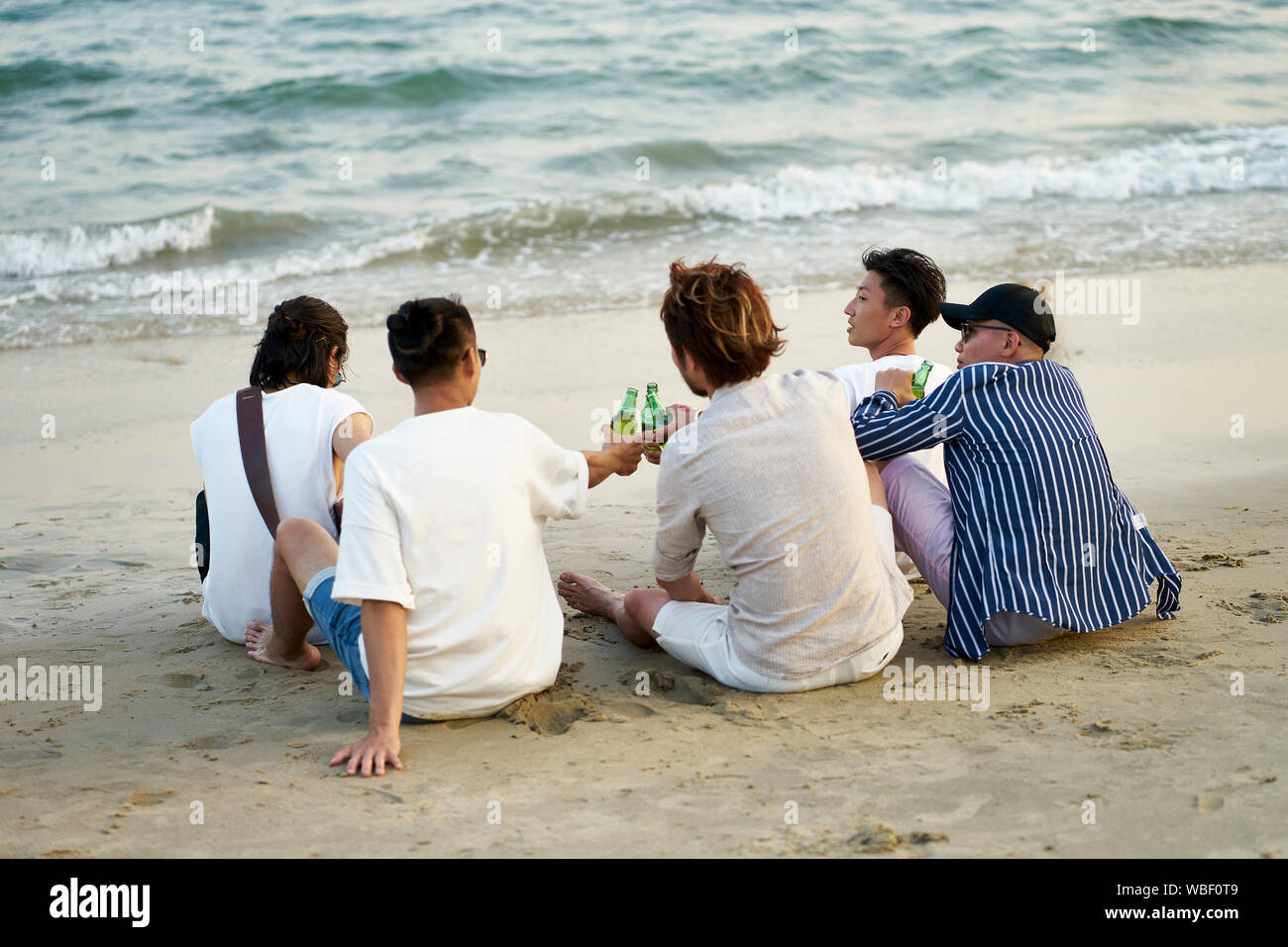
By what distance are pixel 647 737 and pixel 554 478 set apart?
0.76 metres

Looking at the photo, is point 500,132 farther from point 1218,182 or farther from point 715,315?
point 715,315

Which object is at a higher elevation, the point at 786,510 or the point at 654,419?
the point at 654,419

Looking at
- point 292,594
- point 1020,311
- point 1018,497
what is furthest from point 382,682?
point 1020,311

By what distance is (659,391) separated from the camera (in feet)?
23.8

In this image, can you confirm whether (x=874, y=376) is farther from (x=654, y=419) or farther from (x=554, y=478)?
(x=554, y=478)

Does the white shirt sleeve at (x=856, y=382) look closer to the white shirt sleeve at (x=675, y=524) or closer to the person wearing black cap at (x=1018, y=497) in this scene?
the person wearing black cap at (x=1018, y=497)

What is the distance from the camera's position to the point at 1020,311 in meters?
3.85

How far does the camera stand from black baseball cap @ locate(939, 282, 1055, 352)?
12.6 feet

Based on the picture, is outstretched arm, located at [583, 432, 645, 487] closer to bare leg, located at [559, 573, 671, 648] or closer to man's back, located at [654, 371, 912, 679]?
man's back, located at [654, 371, 912, 679]

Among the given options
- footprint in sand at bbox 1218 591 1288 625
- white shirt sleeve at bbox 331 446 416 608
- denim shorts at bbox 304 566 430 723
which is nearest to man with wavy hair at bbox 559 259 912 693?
white shirt sleeve at bbox 331 446 416 608

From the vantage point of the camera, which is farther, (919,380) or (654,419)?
(919,380)

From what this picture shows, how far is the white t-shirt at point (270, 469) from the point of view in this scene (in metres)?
3.86

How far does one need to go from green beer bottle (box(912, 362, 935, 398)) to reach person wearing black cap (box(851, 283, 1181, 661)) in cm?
28
